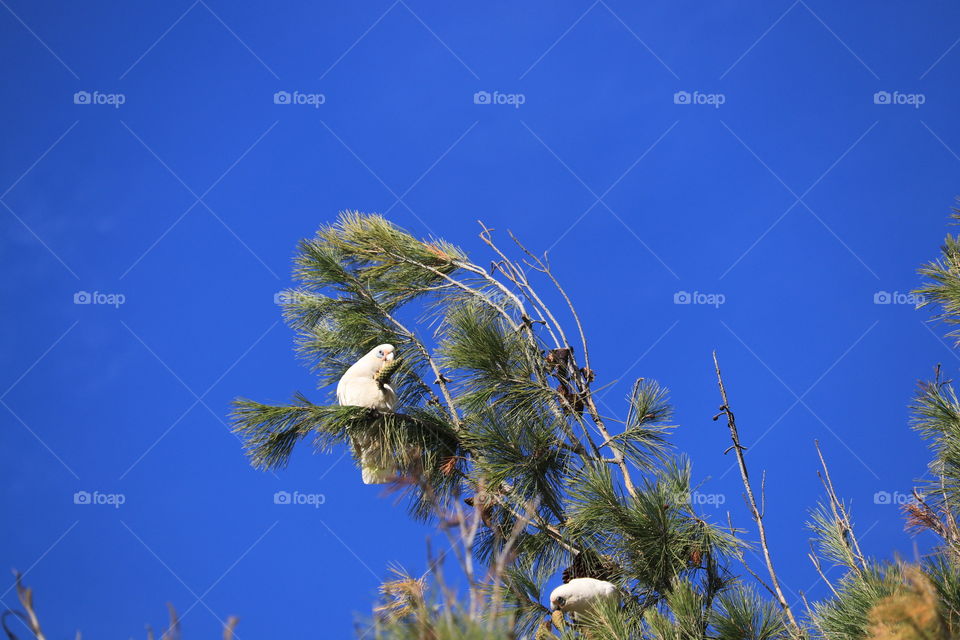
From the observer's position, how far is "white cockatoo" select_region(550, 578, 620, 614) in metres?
3.60

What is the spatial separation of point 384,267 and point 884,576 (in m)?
2.74

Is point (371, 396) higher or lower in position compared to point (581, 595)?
higher

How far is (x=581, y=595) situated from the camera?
3.61 meters

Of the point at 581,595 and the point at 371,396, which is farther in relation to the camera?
the point at 371,396

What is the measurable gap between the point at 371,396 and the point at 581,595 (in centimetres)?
117

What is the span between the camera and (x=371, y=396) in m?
4.11

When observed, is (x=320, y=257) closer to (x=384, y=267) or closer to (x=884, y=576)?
(x=384, y=267)

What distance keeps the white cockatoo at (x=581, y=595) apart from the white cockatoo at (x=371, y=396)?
0.81 metres

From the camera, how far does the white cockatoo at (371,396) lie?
13.5 feet

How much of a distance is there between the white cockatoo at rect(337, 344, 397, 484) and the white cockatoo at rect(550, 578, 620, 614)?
2.67ft

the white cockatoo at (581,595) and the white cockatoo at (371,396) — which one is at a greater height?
the white cockatoo at (371,396)

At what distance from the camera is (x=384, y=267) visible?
5.05m

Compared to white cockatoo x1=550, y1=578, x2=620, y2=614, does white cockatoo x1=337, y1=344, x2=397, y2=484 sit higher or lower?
higher

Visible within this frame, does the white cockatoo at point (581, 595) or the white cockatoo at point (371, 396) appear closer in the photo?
the white cockatoo at point (581, 595)
